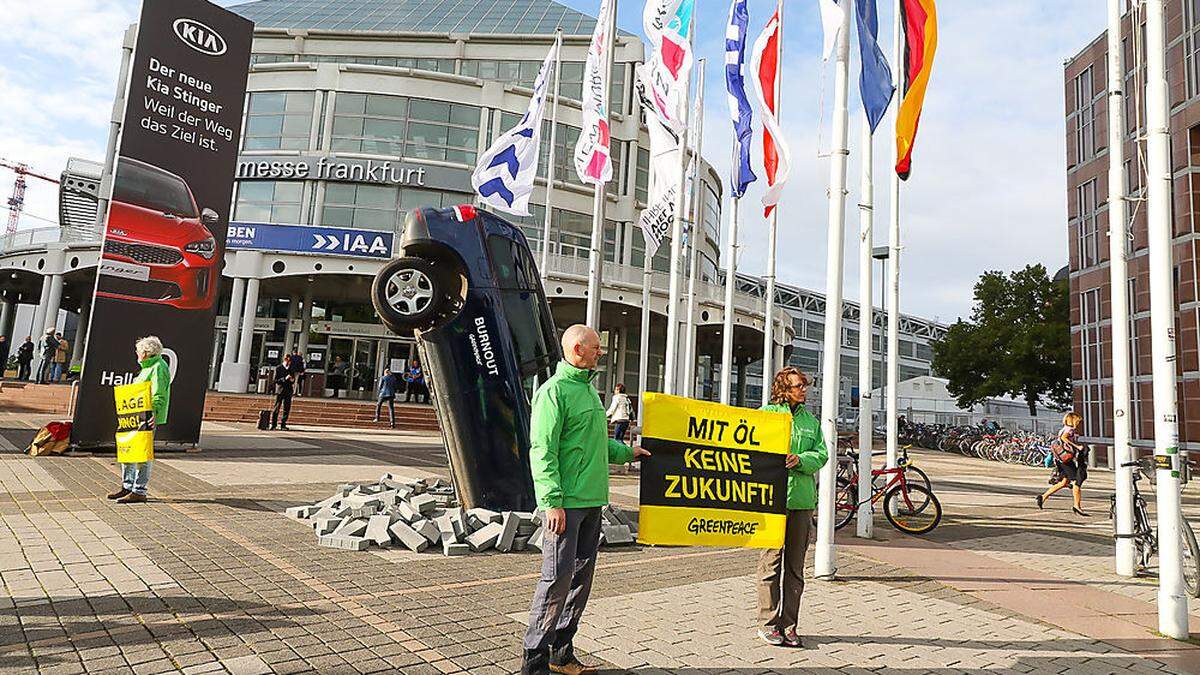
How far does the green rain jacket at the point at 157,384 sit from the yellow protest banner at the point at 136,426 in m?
0.05

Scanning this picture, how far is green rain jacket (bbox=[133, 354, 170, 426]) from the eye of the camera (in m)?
8.25

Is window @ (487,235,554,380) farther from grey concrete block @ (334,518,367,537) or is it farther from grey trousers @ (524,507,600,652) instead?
grey trousers @ (524,507,600,652)

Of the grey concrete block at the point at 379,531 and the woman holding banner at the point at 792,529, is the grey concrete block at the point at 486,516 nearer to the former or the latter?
the grey concrete block at the point at 379,531

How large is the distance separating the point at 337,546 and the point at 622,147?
32.1 m

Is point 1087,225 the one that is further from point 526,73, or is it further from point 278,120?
point 278,120

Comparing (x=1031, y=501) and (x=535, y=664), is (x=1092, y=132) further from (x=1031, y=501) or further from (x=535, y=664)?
(x=535, y=664)

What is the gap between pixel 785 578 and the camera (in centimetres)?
477

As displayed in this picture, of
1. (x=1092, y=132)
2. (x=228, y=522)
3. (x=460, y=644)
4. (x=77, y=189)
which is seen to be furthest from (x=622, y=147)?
(x=460, y=644)

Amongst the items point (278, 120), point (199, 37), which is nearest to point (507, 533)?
point (199, 37)

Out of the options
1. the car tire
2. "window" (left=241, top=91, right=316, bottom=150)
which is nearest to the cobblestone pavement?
the car tire

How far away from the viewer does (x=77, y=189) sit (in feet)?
120

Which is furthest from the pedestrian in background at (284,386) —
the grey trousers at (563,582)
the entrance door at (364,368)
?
the grey trousers at (563,582)

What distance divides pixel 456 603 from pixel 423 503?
2.58 m

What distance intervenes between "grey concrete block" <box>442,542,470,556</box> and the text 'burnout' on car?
1009mm
